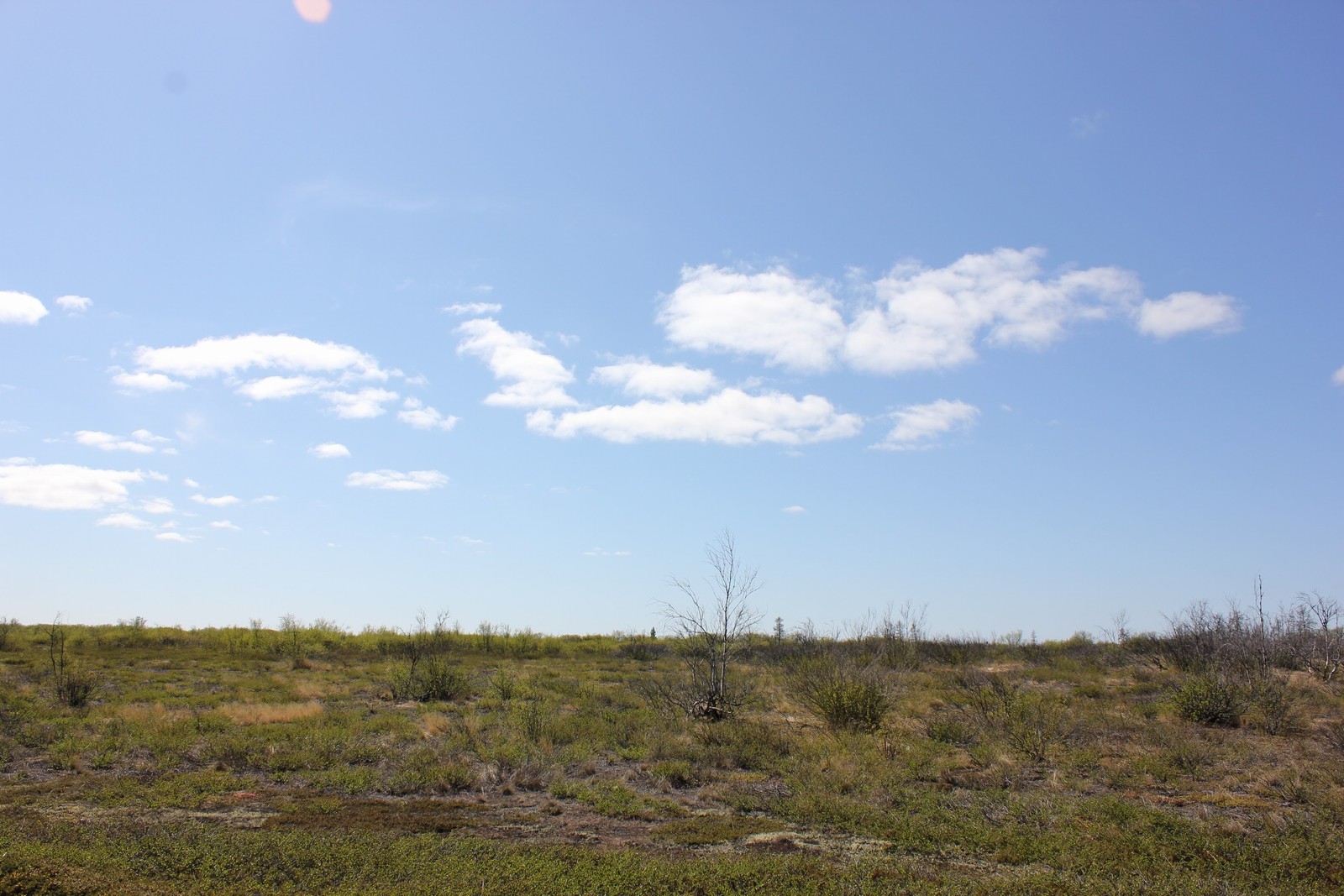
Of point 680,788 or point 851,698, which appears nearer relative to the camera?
point 680,788

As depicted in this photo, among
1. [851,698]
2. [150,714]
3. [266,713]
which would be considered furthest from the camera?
[266,713]

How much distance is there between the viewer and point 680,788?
38.1 ft

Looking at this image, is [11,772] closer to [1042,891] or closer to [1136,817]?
[1042,891]

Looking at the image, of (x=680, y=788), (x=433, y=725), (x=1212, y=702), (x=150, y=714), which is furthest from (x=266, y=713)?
(x=1212, y=702)

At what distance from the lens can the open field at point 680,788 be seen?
282 inches

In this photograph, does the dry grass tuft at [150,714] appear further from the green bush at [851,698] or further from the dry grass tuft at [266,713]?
the green bush at [851,698]

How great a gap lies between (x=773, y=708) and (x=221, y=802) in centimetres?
1242

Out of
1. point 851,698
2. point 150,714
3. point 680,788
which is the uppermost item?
point 851,698

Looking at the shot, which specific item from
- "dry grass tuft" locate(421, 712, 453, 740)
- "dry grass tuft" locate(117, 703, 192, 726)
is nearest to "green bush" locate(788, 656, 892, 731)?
"dry grass tuft" locate(421, 712, 453, 740)

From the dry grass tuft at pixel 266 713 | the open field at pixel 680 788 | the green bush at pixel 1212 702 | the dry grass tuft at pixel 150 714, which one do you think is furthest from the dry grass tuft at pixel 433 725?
the green bush at pixel 1212 702

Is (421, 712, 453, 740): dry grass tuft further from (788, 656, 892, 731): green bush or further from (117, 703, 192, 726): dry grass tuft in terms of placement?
(788, 656, 892, 731): green bush

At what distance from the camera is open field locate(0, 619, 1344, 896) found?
717 centimetres

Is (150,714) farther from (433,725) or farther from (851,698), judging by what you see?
(851,698)

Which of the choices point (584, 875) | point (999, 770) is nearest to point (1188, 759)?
point (999, 770)
